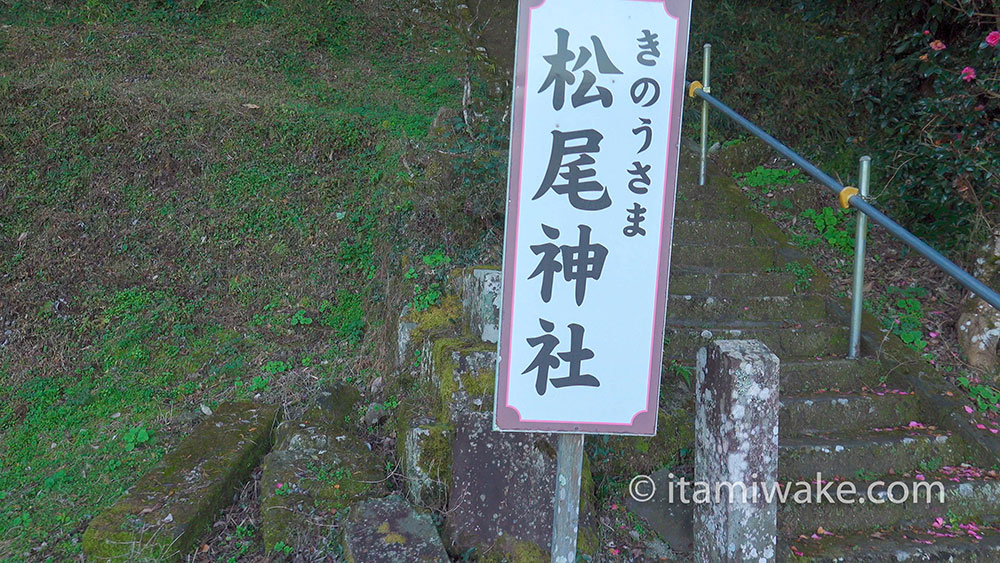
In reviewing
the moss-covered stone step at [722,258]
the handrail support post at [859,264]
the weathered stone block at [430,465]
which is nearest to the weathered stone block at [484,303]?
the weathered stone block at [430,465]

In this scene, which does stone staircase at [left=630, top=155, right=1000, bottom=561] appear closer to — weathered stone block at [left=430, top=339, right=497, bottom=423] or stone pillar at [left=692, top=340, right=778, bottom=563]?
stone pillar at [left=692, top=340, right=778, bottom=563]

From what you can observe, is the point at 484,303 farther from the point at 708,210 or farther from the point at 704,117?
the point at 704,117

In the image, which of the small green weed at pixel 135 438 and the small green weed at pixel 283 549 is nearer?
the small green weed at pixel 283 549

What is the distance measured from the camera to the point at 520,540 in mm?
2879

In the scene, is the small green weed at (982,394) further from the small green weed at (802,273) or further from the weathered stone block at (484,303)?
the weathered stone block at (484,303)

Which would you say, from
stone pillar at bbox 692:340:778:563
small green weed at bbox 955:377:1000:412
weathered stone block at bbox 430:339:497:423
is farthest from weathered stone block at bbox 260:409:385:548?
small green weed at bbox 955:377:1000:412

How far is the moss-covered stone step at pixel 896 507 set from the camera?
2971 millimetres

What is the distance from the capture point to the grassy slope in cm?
437

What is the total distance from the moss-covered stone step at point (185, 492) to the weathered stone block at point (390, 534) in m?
0.85

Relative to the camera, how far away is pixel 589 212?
2.23 meters

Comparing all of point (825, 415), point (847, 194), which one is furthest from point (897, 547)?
point (847, 194)

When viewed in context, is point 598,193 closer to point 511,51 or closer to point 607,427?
point 607,427

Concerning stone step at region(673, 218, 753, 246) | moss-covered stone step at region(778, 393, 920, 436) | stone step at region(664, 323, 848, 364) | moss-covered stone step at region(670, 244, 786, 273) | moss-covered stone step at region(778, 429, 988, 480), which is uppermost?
stone step at region(673, 218, 753, 246)

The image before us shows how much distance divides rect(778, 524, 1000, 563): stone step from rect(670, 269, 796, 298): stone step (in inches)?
62.8
